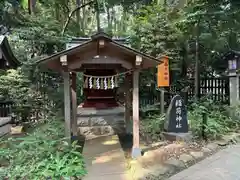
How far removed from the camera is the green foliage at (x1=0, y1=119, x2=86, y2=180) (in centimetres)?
398

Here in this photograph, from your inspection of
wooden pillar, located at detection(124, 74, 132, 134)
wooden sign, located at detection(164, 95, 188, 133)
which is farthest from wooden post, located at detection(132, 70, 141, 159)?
wooden pillar, located at detection(124, 74, 132, 134)

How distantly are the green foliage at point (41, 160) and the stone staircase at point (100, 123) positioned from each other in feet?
8.04

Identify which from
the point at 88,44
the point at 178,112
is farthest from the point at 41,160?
the point at 178,112

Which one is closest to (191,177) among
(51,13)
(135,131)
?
(135,131)

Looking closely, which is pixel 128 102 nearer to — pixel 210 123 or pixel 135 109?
pixel 135 109

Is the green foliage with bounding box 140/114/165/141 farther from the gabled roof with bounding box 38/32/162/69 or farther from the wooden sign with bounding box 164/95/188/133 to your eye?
the gabled roof with bounding box 38/32/162/69

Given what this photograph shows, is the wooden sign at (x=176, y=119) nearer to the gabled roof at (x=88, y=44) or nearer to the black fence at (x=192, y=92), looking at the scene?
the gabled roof at (x=88, y=44)

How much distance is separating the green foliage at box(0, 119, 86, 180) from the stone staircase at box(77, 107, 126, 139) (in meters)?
2.45

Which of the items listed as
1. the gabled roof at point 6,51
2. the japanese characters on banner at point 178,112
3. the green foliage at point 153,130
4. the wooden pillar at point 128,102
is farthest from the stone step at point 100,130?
the gabled roof at point 6,51

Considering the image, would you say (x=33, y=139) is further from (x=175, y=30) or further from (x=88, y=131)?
(x=175, y=30)

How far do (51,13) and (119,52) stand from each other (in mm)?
10200

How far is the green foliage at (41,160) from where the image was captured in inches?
157

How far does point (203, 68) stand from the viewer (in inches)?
448

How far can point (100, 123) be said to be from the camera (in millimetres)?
8305
